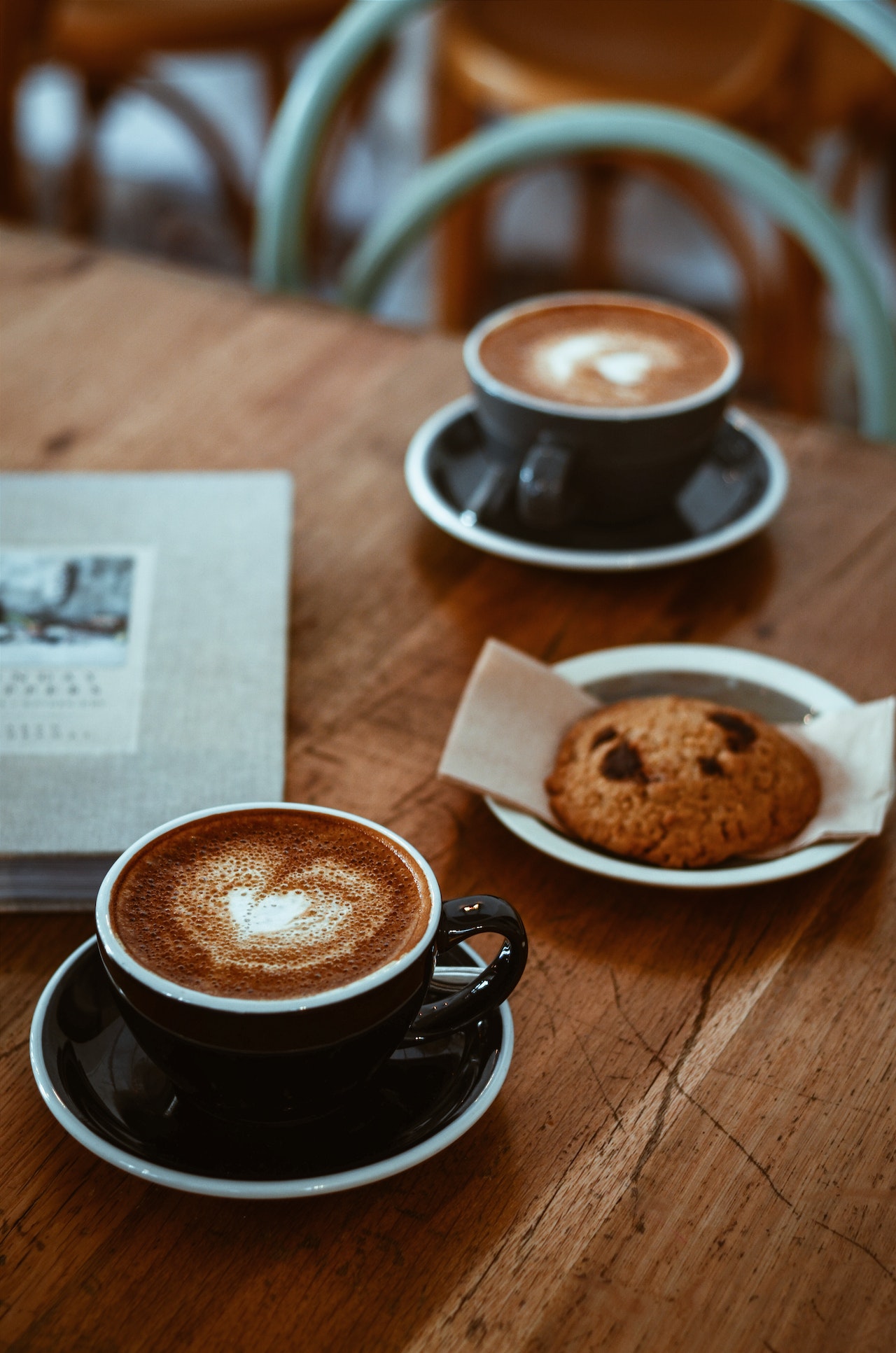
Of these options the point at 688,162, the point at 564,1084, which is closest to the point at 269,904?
the point at 564,1084

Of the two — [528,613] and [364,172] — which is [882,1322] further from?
[364,172]

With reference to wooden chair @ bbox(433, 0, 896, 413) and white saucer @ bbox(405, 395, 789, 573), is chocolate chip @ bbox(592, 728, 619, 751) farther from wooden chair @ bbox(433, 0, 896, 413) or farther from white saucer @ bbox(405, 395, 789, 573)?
wooden chair @ bbox(433, 0, 896, 413)

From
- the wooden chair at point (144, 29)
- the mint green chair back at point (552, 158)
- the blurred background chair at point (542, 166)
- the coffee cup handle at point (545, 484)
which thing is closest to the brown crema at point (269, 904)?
the coffee cup handle at point (545, 484)

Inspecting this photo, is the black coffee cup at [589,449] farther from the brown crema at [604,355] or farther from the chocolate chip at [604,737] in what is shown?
the chocolate chip at [604,737]

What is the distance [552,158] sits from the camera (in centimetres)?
104

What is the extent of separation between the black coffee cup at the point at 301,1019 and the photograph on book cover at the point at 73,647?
0.51ft

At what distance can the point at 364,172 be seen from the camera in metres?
2.95

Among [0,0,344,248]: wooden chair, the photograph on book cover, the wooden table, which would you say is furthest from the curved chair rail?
[0,0,344,248]: wooden chair

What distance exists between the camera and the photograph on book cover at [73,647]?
0.54 meters

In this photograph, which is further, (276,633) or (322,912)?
(276,633)

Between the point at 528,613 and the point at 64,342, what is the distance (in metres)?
0.41

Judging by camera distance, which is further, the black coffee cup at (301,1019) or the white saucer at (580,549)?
the white saucer at (580,549)

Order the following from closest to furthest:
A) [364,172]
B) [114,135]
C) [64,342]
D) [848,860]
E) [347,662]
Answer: [848,860] < [347,662] < [64,342] < [364,172] < [114,135]

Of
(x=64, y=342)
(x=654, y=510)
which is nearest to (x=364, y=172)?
(x=64, y=342)
